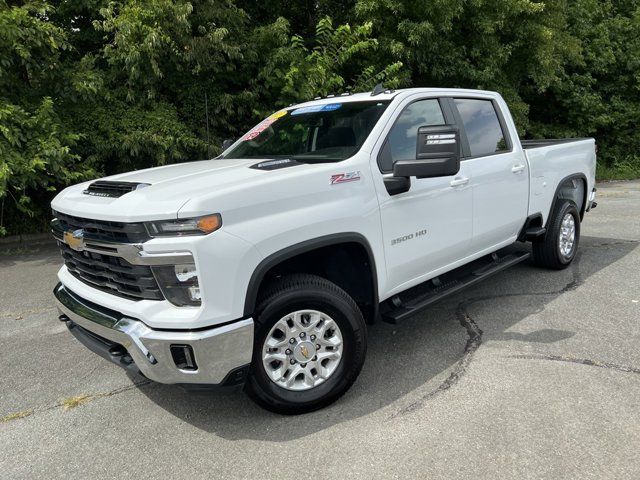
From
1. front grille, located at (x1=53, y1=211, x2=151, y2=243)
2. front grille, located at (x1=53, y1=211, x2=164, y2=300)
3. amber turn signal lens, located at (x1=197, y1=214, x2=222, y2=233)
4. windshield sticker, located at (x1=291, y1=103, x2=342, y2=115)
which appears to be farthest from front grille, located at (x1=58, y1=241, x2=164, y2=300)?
windshield sticker, located at (x1=291, y1=103, x2=342, y2=115)

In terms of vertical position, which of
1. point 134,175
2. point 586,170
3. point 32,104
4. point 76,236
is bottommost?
point 586,170

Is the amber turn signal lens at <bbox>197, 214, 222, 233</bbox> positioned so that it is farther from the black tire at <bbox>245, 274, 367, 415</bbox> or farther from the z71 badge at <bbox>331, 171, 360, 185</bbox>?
the z71 badge at <bbox>331, 171, 360, 185</bbox>

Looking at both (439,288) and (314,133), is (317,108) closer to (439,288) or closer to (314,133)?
(314,133)

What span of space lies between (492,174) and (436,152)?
1.45 m

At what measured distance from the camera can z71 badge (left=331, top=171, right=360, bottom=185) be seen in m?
3.07

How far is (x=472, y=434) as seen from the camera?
109 inches

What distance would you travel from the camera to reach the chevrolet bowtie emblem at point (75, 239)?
2934mm

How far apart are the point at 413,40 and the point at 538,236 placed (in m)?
6.49

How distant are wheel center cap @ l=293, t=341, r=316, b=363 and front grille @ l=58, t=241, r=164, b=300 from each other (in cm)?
84

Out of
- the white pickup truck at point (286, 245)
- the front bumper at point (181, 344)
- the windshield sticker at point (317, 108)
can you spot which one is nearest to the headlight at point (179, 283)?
the white pickup truck at point (286, 245)

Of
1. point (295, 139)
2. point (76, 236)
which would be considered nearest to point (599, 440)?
point (295, 139)

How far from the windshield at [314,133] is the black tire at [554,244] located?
2.76m

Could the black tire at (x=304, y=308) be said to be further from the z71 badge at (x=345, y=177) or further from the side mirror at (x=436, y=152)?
the side mirror at (x=436, y=152)

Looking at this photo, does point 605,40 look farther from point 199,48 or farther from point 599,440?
point 599,440
